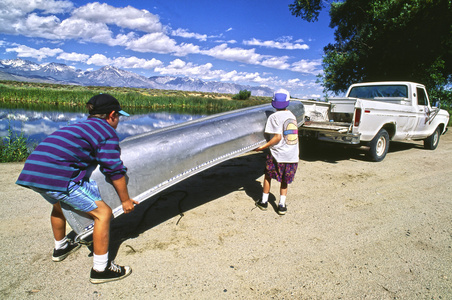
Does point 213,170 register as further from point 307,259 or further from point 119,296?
point 119,296

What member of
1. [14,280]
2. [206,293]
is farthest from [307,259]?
[14,280]

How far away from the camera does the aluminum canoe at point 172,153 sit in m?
2.55

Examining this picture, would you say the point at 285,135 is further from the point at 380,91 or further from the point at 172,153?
the point at 380,91

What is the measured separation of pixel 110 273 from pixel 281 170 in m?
2.42

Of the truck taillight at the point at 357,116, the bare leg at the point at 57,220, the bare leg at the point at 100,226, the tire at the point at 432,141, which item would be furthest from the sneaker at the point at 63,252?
the tire at the point at 432,141

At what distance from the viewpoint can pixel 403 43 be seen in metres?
12.8

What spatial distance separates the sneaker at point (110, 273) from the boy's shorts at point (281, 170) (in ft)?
7.35

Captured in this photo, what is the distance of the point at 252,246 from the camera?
3.00 m

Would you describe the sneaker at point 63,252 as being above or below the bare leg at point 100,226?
below

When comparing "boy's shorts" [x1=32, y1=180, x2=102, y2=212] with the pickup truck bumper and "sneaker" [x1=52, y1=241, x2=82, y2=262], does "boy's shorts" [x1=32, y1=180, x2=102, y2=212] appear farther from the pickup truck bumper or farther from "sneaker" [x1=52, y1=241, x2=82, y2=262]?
the pickup truck bumper

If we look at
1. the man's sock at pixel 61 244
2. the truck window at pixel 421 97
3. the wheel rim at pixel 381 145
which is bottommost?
the man's sock at pixel 61 244

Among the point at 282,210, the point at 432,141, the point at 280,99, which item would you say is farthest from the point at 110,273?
the point at 432,141

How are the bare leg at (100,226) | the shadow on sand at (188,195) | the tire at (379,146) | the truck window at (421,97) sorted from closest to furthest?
the bare leg at (100,226) < the shadow on sand at (188,195) < the tire at (379,146) < the truck window at (421,97)

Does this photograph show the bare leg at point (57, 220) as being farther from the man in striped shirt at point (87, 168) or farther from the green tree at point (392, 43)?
the green tree at point (392, 43)
